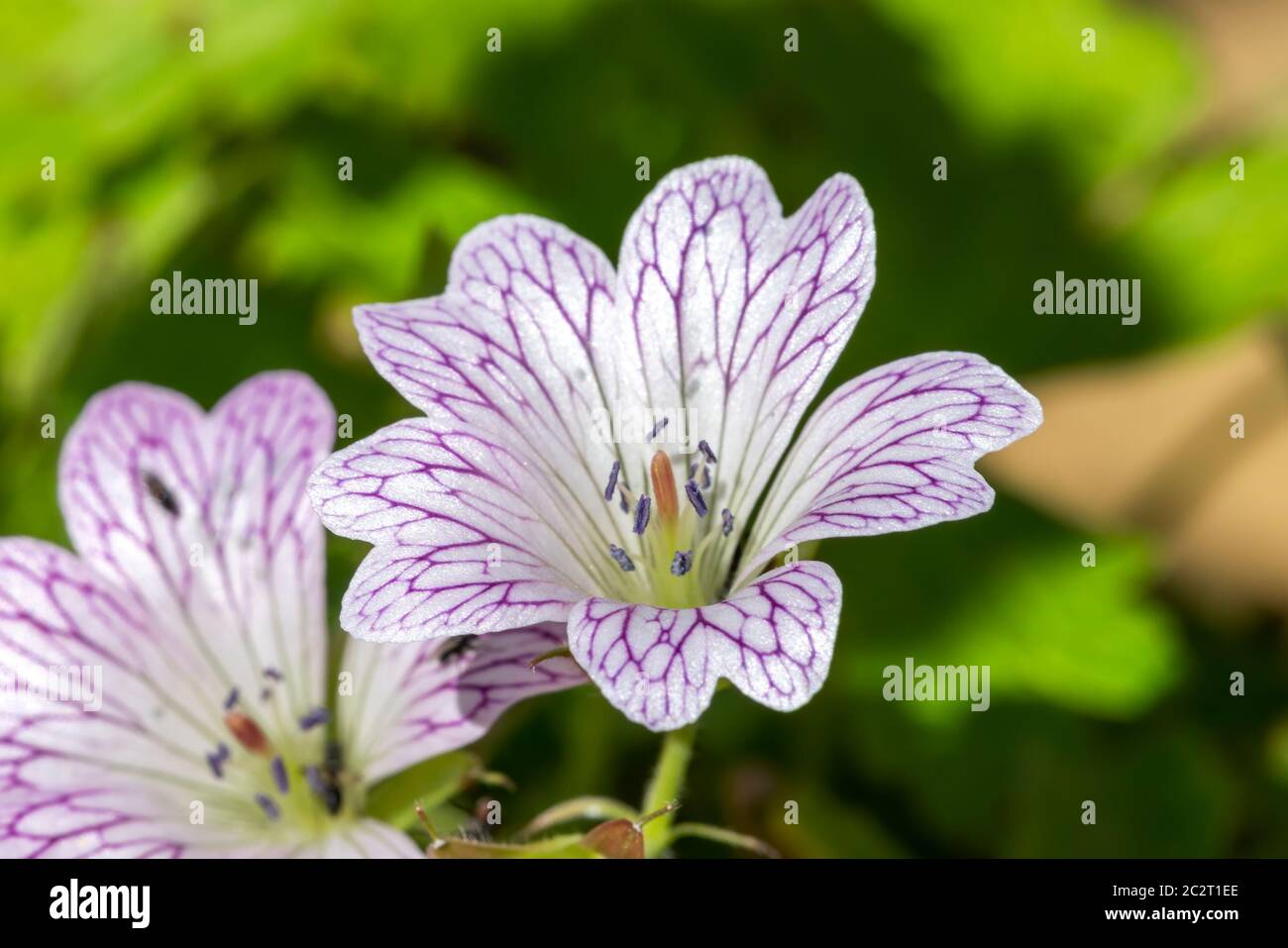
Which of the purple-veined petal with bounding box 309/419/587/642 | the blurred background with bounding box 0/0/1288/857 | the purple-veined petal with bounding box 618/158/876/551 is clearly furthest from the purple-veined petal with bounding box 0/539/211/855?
the blurred background with bounding box 0/0/1288/857

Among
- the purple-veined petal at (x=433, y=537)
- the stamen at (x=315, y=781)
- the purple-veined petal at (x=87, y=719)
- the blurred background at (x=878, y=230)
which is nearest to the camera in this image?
the purple-veined petal at (x=433, y=537)

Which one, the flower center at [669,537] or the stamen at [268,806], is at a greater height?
the flower center at [669,537]

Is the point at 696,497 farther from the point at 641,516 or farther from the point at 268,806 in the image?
the point at 268,806

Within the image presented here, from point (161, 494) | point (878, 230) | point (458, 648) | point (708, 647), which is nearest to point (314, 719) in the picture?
point (458, 648)

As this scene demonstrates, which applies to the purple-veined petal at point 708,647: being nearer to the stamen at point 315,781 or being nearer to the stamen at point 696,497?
the stamen at point 696,497

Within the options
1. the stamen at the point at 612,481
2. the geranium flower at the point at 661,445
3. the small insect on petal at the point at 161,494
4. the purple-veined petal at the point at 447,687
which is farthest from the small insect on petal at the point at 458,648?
the small insect on petal at the point at 161,494
